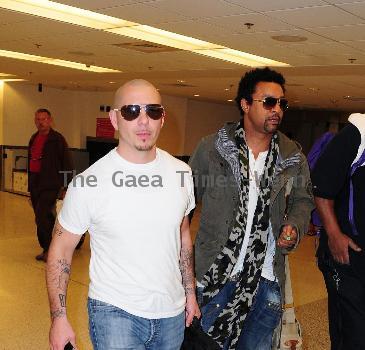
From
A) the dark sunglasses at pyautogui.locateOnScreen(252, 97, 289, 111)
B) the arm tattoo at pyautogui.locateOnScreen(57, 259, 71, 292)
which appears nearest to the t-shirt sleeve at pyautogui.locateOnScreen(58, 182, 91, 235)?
the arm tattoo at pyautogui.locateOnScreen(57, 259, 71, 292)

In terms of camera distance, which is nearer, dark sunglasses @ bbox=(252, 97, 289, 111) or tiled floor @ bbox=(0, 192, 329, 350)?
dark sunglasses @ bbox=(252, 97, 289, 111)

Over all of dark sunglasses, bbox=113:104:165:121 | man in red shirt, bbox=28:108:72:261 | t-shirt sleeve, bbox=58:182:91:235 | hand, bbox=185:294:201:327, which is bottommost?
man in red shirt, bbox=28:108:72:261

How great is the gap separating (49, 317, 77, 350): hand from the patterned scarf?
0.73 metres

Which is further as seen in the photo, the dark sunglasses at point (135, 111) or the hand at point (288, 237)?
the hand at point (288, 237)

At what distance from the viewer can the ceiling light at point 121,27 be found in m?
5.60

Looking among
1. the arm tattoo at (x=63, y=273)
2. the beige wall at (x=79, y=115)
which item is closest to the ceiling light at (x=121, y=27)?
the arm tattoo at (x=63, y=273)

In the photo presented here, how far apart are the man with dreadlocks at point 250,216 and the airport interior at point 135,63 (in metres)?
1.40

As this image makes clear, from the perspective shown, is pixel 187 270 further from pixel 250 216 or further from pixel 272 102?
pixel 272 102

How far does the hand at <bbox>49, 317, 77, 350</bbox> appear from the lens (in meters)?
1.76

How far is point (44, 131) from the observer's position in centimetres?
591

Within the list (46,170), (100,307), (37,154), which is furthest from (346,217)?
(37,154)

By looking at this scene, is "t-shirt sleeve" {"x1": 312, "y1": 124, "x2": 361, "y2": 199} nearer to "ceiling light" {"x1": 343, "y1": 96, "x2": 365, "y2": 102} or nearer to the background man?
the background man

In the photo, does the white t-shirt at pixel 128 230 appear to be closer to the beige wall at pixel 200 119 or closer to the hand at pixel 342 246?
the hand at pixel 342 246

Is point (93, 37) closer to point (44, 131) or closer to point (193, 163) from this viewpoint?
point (44, 131)
